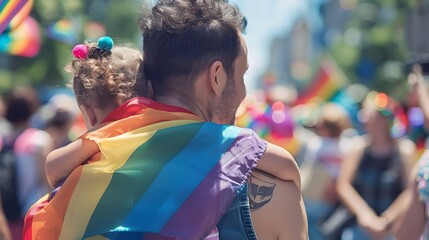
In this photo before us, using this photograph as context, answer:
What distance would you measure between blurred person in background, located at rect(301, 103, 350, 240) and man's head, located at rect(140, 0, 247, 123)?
4.74m

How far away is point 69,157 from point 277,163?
0.54m

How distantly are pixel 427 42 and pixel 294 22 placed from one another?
108 m

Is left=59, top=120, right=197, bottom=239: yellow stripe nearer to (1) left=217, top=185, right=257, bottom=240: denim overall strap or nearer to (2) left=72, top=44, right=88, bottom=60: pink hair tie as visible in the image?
(1) left=217, top=185, right=257, bottom=240: denim overall strap

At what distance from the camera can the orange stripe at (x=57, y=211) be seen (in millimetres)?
2586

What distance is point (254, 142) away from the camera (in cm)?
261

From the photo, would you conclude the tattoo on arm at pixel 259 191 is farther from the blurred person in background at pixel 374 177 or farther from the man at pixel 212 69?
the blurred person in background at pixel 374 177

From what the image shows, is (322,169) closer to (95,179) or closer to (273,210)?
(273,210)

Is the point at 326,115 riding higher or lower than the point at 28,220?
lower

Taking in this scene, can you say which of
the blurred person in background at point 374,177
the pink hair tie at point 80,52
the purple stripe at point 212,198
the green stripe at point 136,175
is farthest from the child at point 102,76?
the blurred person in background at point 374,177

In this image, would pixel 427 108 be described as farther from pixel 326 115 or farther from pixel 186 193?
pixel 326 115

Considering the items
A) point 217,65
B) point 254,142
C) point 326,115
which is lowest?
point 326,115

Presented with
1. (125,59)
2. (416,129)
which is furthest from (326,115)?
(125,59)

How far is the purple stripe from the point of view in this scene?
2.48 m

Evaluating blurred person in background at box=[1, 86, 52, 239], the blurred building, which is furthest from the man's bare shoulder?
the blurred building
